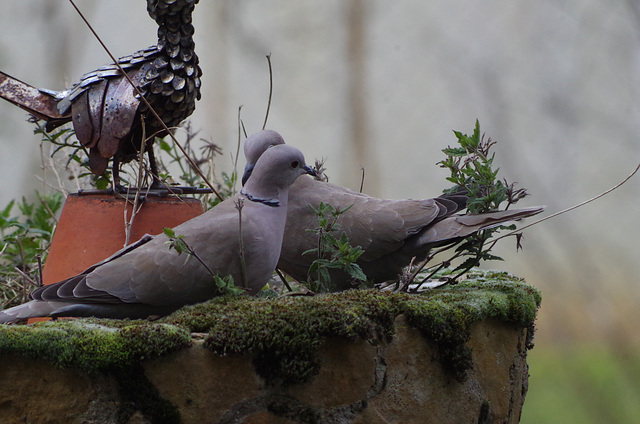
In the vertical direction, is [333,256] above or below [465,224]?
below

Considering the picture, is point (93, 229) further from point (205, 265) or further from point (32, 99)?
point (205, 265)

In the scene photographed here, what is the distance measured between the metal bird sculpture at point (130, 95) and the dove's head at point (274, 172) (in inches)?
16.7

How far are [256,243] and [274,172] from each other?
0.82 feet

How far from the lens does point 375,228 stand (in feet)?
7.77

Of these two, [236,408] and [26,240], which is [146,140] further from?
[26,240]

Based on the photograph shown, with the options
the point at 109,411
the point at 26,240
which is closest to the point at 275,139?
the point at 109,411

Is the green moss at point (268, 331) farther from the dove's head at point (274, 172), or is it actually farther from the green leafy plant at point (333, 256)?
the dove's head at point (274, 172)

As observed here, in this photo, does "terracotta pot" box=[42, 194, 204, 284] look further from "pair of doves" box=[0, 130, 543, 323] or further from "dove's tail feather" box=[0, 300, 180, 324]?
"dove's tail feather" box=[0, 300, 180, 324]

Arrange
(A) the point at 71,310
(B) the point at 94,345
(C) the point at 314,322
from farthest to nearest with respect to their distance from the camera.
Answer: (A) the point at 71,310 < (C) the point at 314,322 < (B) the point at 94,345

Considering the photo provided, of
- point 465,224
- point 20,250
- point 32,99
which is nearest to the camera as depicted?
point 465,224

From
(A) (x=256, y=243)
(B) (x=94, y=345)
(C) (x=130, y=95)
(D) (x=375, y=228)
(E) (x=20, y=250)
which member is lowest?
(B) (x=94, y=345)

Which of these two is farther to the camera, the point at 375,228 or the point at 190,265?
the point at 375,228

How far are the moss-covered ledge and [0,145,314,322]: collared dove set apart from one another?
9 cm

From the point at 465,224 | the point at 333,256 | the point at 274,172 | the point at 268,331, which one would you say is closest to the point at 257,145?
the point at 274,172
